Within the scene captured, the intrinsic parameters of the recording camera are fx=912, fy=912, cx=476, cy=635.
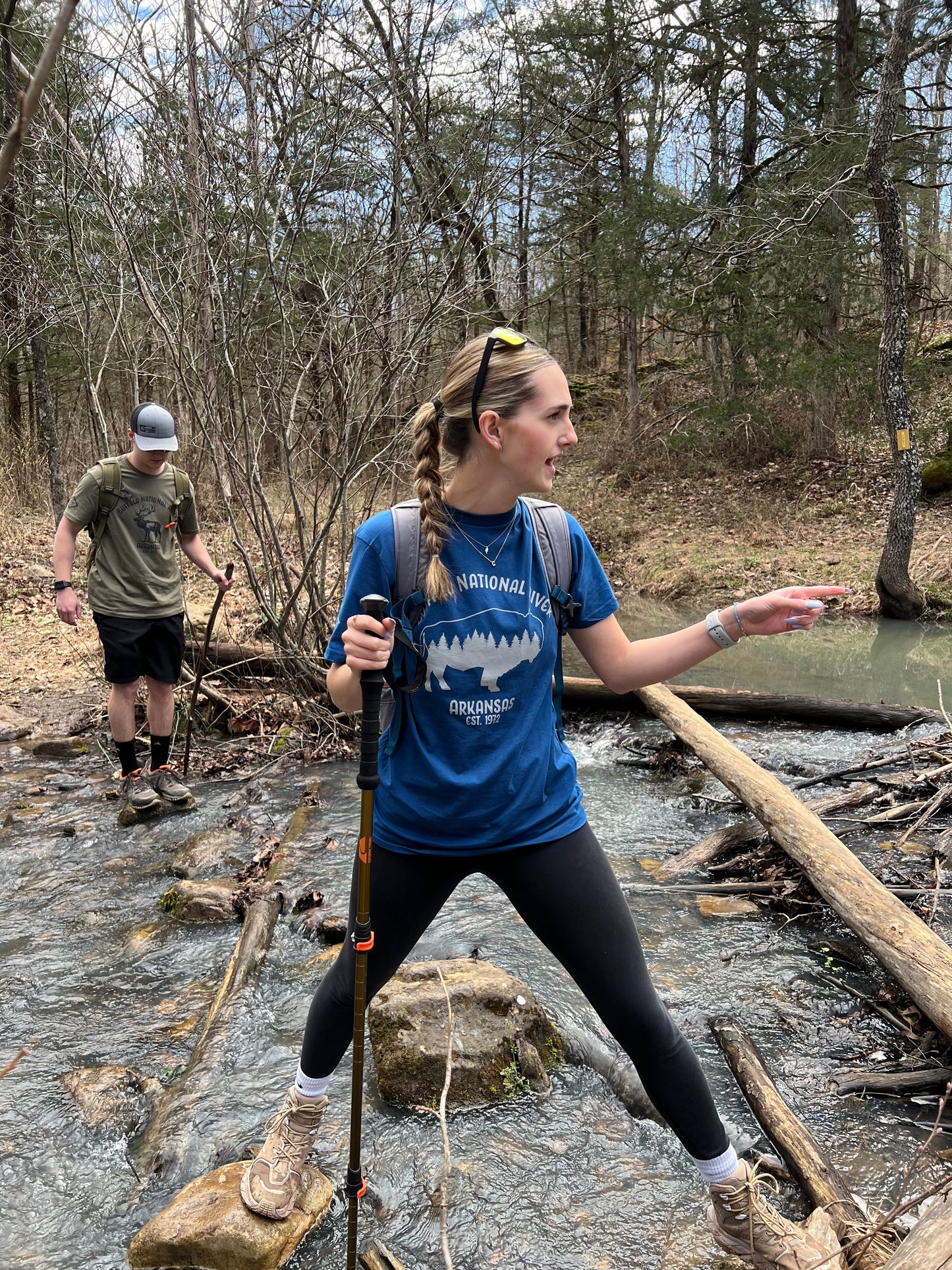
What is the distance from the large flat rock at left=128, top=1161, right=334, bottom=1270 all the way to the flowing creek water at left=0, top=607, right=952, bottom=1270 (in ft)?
0.32

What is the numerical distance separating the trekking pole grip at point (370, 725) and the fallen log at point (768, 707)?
5772 mm

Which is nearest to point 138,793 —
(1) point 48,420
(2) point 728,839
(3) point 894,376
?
(2) point 728,839

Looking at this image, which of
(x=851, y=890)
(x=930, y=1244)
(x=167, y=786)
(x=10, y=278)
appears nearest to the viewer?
(x=930, y=1244)

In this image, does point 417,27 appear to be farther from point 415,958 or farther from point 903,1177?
point 903,1177

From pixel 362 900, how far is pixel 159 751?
4854mm

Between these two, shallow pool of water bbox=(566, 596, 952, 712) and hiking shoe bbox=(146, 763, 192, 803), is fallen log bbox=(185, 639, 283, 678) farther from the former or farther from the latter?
shallow pool of water bbox=(566, 596, 952, 712)

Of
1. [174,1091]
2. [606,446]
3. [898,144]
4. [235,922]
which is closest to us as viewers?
[174,1091]

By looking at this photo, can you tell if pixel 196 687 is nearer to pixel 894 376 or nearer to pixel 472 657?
pixel 472 657

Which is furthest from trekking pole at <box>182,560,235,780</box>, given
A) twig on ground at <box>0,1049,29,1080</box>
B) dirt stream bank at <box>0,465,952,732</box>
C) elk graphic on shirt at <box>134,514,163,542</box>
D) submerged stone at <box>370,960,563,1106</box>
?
submerged stone at <box>370,960,563,1106</box>

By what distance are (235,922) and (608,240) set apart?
16.8 metres

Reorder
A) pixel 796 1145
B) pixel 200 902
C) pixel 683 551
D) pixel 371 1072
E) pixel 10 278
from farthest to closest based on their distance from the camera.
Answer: pixel 683 551 → pixel 10 278 → pixel 200 902 → pixel 371 1072 → pixel 796 1145

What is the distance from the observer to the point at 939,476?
1559cm

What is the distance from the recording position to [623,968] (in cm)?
230

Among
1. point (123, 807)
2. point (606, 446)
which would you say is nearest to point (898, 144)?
point (606, 446)
